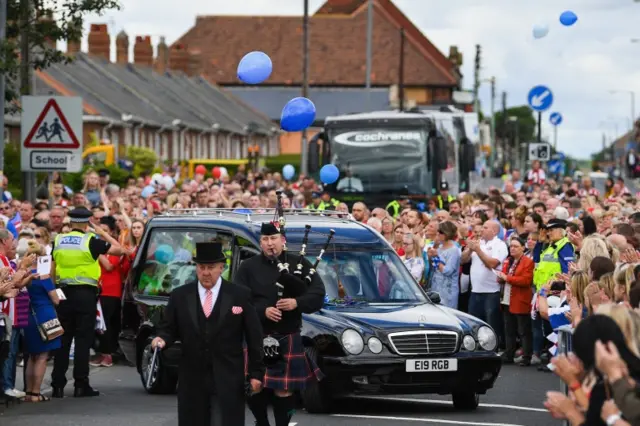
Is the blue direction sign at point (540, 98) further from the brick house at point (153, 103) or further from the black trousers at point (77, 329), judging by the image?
the brick house at point (153, 103)

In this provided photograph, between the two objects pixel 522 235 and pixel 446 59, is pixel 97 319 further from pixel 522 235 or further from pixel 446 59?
pixel 446 59

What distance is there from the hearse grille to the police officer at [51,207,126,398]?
3.59 m

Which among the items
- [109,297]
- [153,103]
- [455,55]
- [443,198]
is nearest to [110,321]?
[109,297]

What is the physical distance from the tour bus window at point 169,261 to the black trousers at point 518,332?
5062mm

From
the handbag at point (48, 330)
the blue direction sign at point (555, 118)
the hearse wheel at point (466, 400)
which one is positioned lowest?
A: the hearse wheel at point (466, 400)

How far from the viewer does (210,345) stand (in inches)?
392

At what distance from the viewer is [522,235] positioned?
2062 cm

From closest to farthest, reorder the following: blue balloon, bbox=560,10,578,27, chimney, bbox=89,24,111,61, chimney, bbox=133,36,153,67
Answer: blue balloon, bbox=560,10,578,27 → chimney, bbox=89,24,111,61 → chimney, bbox=133,36,153,67

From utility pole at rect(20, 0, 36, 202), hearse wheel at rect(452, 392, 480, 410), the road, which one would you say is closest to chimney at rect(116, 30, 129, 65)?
utility pole at rect(20, 0, 36, 202)

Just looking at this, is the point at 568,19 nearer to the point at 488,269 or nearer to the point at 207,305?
the point at 488,269

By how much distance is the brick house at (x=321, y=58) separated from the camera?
431 ft

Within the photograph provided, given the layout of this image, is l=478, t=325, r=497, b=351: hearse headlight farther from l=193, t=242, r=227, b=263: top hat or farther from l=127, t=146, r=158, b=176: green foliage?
l=127, t=146, r=158, b=176: green foliage

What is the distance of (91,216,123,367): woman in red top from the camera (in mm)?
19125

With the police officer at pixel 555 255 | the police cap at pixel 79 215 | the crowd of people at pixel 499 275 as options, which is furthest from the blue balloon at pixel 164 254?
the police officer at pixel 555 255
